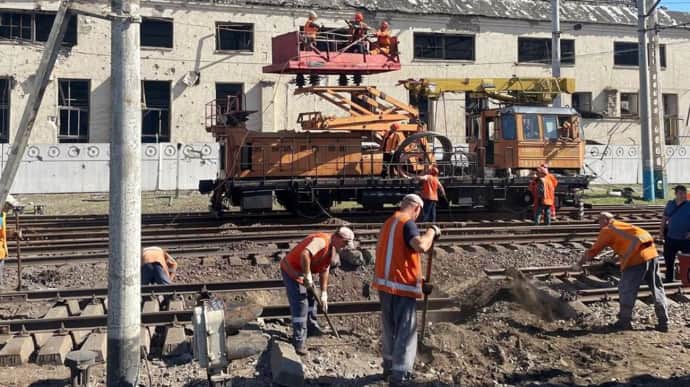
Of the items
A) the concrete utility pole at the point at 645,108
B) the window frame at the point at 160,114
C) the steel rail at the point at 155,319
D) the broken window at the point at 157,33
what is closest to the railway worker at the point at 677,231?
the steel rail at the point at 155,319

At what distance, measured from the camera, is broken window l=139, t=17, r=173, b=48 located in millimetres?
31859

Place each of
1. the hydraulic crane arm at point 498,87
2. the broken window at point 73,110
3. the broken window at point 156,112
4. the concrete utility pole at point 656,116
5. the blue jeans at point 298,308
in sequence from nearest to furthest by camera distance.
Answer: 1. the blue jeans at point 298,308
2. the hydraulic crane arm at point 498,87
3. the concrete utility pole at point 656,116
4. the broken window at point 73,110
5. the broken window at point 156,112

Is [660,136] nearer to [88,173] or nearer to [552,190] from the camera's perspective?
[552,190]

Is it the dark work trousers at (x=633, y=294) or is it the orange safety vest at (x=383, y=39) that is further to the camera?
the orange safety vest at (x=383, y=39)

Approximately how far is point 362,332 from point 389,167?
9.57 metres

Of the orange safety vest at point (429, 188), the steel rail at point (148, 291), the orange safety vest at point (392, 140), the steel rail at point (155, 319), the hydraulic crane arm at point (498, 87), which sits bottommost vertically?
the steel rail at point (155, 319)

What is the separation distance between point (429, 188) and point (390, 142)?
272 cm

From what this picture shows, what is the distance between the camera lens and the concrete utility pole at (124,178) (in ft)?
17.1

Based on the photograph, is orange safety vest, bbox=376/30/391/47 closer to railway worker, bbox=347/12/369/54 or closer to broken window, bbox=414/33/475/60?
railway worker, bbox=347/12/369/54

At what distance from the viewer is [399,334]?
21.2 feet

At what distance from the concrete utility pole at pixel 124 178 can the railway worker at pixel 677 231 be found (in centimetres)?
827

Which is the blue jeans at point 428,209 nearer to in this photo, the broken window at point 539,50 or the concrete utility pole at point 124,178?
the concrete utility pole at point 124,178

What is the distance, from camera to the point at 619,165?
3297cm

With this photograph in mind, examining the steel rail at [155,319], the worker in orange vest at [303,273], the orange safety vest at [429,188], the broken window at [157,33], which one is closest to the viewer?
the worker in orange vest at [303,273]
